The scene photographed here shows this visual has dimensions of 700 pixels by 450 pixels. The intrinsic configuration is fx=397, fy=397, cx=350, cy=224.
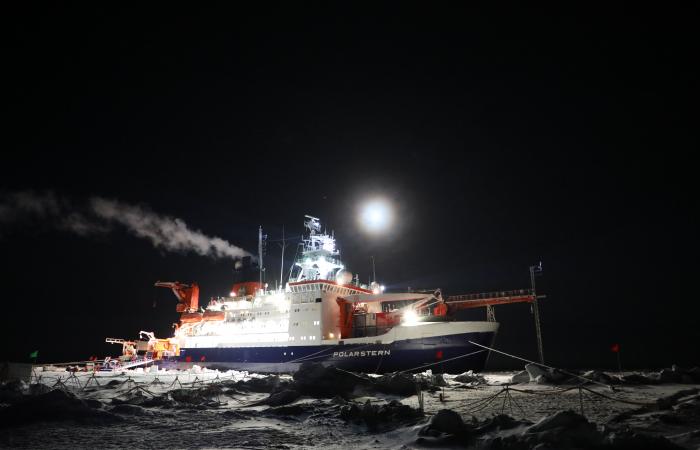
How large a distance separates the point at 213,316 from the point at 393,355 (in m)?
22.1

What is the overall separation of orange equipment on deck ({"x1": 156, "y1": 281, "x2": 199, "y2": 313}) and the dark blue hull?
1642cm

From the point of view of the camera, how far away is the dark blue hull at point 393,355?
28719mm

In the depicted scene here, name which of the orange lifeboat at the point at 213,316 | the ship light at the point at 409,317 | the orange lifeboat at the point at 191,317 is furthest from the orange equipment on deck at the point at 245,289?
the ship light at the point at 409,317

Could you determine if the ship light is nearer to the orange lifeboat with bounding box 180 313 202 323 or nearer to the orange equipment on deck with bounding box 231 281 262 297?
the orange equipment on deck with bounding box 231 281 262 297

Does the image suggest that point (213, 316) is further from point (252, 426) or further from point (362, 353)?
point (252, 426)

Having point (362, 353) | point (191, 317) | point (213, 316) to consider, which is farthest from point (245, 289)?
point (362, 353)

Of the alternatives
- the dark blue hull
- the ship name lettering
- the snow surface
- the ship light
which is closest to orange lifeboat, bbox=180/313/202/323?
the dark blue hull

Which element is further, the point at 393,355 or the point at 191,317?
the point at 191,317

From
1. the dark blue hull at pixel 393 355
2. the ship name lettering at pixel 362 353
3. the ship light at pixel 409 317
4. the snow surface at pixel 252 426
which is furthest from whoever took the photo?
the ship light at pixel 409 317

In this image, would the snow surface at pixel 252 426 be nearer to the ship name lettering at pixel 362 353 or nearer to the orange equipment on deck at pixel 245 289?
the ship name lettering at pixel 362 353

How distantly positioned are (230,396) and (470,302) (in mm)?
22538

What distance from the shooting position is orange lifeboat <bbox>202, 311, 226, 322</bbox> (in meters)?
41.8

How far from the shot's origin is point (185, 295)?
157 ft

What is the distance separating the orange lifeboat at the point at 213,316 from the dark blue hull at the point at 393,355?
887 cm
